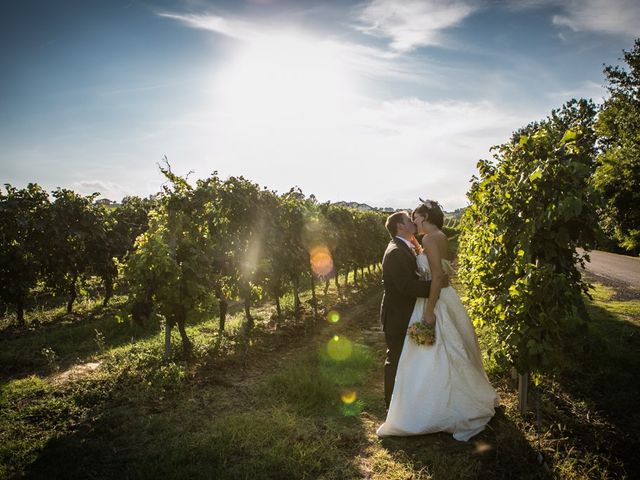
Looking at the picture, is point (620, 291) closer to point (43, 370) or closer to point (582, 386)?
point (582, 386)

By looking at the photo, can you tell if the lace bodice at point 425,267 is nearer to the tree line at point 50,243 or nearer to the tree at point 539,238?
the tree at point 539,238

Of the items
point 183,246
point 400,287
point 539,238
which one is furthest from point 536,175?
point 183,246

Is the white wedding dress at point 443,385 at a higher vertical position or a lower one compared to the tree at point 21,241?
lower

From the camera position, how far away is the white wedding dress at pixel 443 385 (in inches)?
177

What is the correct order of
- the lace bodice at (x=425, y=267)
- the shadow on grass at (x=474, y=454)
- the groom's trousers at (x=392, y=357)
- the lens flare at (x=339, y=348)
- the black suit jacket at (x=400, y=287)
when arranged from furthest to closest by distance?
the lens flare at (x=339, y=348), the groom's trousers at (x=392, y=357), the lace bodice at (x=425, y=267), the black suit jacket at (x=400, y=287), the shadow on grass at (x=474, y=454)

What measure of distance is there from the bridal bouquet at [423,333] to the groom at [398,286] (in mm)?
329

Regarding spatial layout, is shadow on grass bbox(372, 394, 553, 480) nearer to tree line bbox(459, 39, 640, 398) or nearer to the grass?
the grass

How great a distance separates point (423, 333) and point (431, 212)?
1.59 metres

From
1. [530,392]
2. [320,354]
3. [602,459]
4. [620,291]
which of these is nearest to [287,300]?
[320,354]

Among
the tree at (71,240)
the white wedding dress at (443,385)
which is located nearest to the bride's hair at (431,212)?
the white wedding dress at (443,385)

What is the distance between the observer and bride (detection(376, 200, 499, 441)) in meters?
4.50

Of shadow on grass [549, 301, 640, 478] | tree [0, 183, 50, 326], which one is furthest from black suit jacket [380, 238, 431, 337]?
tree [0, 183, 50, 326]

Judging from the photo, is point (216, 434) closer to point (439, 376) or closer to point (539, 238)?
point (439, 376)

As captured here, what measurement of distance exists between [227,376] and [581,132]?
664 centimetres
